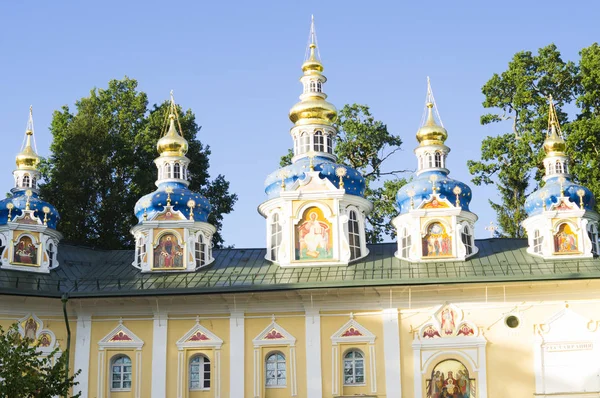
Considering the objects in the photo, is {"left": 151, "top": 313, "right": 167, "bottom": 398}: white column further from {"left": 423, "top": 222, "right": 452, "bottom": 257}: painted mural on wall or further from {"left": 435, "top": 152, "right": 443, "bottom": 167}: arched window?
{"left": 435, "top": 152, "right": 443, "bottom": 167}: arched window

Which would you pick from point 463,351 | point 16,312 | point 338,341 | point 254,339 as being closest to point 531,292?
point 463,351

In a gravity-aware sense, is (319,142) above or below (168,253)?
above

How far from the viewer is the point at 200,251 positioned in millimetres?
38062

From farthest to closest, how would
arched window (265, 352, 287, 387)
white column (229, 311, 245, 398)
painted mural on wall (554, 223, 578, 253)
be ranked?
painted mural on wall (554, 223, 578, 253), arched window (265, 352, 287, 387), white column (229, 311, 245, 398)

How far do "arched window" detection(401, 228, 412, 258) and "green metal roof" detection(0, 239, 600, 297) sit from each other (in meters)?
0.43

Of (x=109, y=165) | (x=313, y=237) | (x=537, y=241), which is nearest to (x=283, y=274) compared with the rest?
(x=313, y=237)

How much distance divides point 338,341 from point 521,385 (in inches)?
229

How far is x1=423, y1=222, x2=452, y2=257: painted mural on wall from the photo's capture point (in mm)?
36688

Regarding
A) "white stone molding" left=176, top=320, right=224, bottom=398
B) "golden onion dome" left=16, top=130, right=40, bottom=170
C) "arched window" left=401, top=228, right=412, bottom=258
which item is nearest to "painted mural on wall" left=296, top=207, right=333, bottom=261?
"arched window" left=401, top=228, right=412, bottom=258

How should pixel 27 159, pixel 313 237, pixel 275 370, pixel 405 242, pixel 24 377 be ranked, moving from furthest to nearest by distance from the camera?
pixel 27 159 < pixel 405 242 < pixel 313 237 < pixel 275 370 < pixel 24 377

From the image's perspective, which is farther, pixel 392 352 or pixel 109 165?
pixel 109 165

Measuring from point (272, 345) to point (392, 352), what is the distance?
384cm

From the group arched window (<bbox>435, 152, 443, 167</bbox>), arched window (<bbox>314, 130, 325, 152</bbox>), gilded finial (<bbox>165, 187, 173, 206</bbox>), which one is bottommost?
gilded finial (<bbox>165, 187, 173, 206</bbox>)

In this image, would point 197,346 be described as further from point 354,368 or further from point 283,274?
point 354,368
